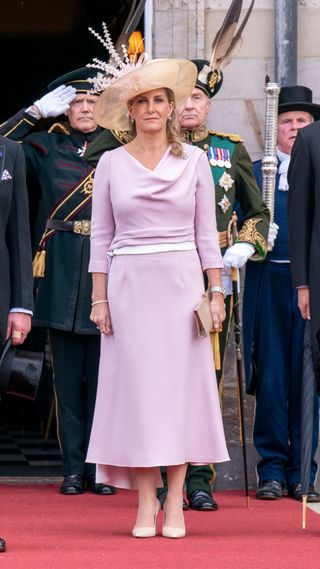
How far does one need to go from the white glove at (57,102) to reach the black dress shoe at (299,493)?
2.18 meters

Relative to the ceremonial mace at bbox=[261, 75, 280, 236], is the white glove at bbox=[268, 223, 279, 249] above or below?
below

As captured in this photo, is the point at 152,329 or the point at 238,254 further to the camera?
the point at 238,254

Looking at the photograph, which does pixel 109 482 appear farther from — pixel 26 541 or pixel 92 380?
pixel 92 380

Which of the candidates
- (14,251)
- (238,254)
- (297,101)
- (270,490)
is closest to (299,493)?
(270,490)

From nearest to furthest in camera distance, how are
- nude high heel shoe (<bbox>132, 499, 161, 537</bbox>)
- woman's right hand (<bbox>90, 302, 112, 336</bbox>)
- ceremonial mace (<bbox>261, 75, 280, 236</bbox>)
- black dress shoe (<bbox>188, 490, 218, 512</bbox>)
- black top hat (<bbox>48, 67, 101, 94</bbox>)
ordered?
1. nude high heel shoe (<bbox>132, 499, 161, 537</bbox>)
2. woman's right hand (<bbox>90, 302, 112, 336</bbox>)
3. black dress shoe (<bbox>188, 490, 218, 512</bbox>)
4. ceremonial mace (<bbox>261, 75, 280, 236</bbox>)
5. black top hat (<bbox>48, 67, 101, 94</bbox>)

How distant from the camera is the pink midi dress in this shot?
20.7 ft

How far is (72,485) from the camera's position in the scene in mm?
7910

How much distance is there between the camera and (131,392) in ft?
20.7

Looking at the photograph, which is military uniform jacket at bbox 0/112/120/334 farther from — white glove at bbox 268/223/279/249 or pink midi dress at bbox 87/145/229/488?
pink midi dress at bbox 87/145/229/488

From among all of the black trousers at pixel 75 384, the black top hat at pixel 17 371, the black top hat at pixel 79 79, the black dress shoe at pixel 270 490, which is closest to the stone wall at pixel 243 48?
the black top hat at pixel 79 79

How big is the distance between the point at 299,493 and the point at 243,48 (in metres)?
2.39

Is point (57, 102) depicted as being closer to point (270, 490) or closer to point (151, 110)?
point (151, 110)

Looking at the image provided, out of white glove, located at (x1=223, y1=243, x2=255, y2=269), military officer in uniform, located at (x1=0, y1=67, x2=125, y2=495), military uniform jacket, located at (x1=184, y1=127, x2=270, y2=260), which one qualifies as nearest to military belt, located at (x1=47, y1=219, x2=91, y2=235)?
military officer in uniform, located at (x1=0, y1=67, x2=125, y2=495)

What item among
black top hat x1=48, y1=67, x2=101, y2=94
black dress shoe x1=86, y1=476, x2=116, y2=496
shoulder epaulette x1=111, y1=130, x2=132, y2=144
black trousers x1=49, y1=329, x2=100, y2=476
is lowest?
black dress shoe x1=86, y1=476, x2=116, y2=496
